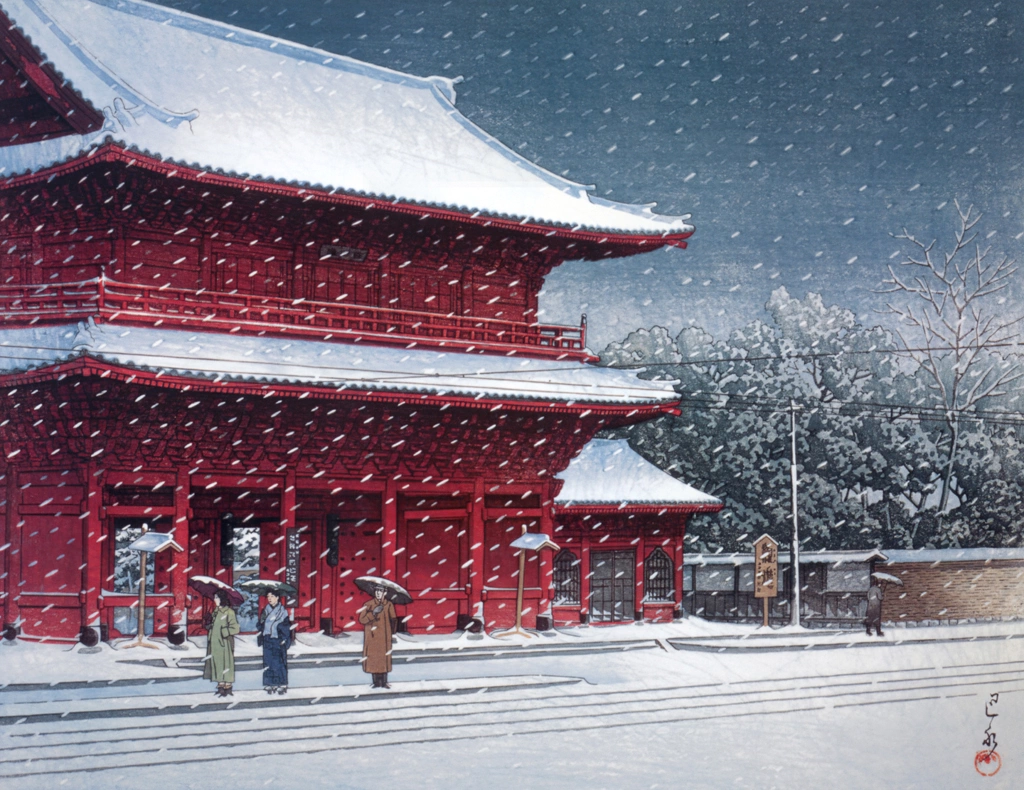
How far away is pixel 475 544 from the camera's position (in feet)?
36.1

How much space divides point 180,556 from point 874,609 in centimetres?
794

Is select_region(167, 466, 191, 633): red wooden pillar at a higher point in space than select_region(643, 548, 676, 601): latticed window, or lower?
higher

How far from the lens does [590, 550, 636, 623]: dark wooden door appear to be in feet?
45.4

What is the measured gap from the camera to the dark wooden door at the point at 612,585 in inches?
544

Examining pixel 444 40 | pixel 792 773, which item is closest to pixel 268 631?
pixel 792 773

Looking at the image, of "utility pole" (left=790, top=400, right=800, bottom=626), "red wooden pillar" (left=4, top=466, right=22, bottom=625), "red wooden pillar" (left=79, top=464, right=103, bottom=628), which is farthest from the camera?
"utility pole" (left=790, top=400, right=800, bottom=626)

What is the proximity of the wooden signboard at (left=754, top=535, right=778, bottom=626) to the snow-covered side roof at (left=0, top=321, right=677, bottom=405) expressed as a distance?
2.45m

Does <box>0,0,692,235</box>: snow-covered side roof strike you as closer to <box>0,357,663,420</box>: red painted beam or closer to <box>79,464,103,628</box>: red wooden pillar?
<box>0,357,663,420</box>: red painted beam

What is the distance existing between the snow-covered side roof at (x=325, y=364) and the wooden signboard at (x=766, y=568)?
245 cm

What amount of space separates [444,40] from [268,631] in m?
4.57

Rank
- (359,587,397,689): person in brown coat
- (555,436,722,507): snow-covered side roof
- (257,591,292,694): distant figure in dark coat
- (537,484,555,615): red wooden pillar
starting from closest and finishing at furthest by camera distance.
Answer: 1. (257,591,292,694): distant figure in dark coat
2. (359,587,397,689): person in brown coat
3. (537,484,555,615): red wooden pillar
4. (555,436,722,507): snow-covered side roof

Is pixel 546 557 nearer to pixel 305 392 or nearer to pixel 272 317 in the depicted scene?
pixel 305 392

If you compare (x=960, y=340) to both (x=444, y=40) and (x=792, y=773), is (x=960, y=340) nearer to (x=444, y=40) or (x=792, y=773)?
(x=792, y=773)

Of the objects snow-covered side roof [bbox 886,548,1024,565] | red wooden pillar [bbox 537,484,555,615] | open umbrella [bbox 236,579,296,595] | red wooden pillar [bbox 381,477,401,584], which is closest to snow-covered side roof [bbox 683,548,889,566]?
snow-covered side roof [bbox 886,548,1024,565]
